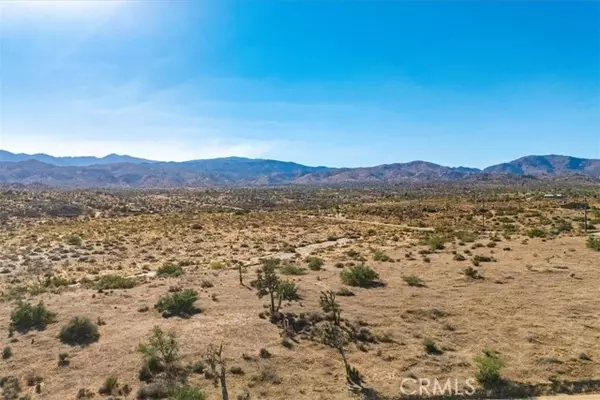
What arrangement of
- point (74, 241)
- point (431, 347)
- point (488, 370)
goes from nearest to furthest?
point (488, 370), point (431, 347), point (74, 241)

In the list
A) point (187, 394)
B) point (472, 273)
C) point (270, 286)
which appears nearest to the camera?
point (187, 394)

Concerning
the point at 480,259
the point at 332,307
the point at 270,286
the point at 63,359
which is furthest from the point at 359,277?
the point at 63,359

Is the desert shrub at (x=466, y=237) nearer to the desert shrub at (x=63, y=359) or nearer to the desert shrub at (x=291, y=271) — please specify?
the desert shrub at (x=291, y=271)

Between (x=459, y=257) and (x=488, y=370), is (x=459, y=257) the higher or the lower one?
the higher one

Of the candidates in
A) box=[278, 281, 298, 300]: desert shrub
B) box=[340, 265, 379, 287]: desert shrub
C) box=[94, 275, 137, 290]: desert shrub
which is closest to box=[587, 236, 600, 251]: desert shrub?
box=[340, 265, 379, 287]: desert shrub

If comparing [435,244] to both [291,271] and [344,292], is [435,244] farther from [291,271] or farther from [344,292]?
[344,292]

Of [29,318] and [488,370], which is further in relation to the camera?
[29,318]

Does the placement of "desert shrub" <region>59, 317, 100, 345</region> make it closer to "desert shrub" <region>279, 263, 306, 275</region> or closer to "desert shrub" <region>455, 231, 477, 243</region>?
"desert shrub" <region>279, 263, 306, 275</region>
